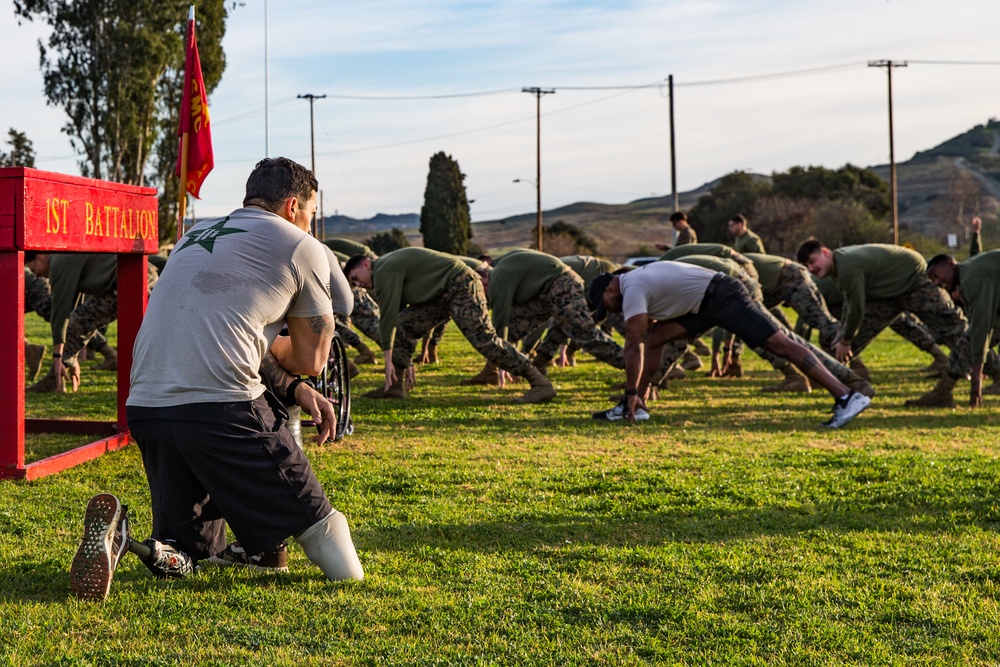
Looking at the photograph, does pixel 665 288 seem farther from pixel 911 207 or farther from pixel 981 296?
pixel 911 207

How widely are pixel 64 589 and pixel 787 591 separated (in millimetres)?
2943

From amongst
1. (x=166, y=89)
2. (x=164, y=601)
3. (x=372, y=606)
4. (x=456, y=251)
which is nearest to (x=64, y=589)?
(x=164, y=601)

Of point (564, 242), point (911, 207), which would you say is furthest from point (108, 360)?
point (911, 207)

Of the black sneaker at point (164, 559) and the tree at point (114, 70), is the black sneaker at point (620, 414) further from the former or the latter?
the tree at point (114, 70)

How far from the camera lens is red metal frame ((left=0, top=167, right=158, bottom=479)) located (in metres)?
6.57

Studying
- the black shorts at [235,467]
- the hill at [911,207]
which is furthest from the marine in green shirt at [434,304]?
the hill at [911,207]

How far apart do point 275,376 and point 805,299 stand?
28.3ft

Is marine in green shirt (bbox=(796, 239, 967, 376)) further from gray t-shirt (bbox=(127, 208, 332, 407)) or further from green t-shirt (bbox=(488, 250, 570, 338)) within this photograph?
gray t-shirt (bbox=(127, 208, 332, 407))

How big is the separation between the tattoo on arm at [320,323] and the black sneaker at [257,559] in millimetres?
967

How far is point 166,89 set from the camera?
42500 millimetres

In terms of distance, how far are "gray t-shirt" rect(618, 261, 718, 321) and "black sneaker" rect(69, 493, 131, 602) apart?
5695mm

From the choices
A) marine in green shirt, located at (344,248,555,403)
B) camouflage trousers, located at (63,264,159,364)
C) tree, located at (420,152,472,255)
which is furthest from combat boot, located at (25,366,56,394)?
tree, located at (420,152,472,255)

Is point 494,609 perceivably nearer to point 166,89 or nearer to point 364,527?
point 364,527

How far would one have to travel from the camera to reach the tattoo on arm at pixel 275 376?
4.75 m
